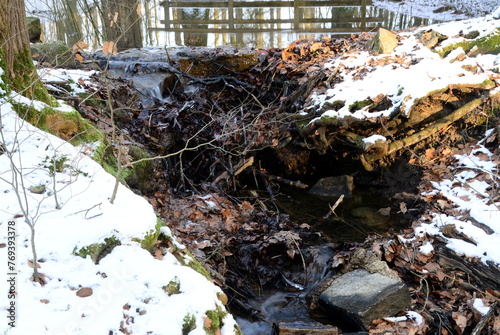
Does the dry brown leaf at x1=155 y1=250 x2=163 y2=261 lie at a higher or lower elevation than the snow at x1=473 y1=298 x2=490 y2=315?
higher

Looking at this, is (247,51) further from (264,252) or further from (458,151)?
(264,252)

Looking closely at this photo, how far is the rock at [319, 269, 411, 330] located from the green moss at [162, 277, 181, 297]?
6.47 feet

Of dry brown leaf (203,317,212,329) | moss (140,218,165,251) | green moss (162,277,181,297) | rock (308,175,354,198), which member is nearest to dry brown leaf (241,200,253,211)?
rock (308,175,354,198)

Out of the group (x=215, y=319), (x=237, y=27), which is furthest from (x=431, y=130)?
(x=237, y=27)

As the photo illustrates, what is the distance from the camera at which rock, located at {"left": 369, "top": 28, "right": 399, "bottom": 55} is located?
7422 mm

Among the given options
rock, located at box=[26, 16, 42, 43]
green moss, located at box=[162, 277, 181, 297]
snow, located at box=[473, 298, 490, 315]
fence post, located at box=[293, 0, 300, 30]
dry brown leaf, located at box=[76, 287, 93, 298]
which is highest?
fence post, located at box=[293, 0, 300, 30]

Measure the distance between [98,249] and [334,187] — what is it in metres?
4.90

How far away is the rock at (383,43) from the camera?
292 inches

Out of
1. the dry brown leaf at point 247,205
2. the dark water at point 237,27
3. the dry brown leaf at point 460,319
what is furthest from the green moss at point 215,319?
the dark water at point 237,27

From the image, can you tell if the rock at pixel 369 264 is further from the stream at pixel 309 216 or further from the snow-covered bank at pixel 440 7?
the snow-covered bank at pixel 440 7

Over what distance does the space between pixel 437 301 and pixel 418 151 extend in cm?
303

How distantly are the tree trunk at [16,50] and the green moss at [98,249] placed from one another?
6.48 ft

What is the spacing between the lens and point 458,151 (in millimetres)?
6457

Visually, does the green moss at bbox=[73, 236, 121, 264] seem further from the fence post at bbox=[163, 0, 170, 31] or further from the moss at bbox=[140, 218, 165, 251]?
the fence post at bbox=[163, 0, 170, 31]
